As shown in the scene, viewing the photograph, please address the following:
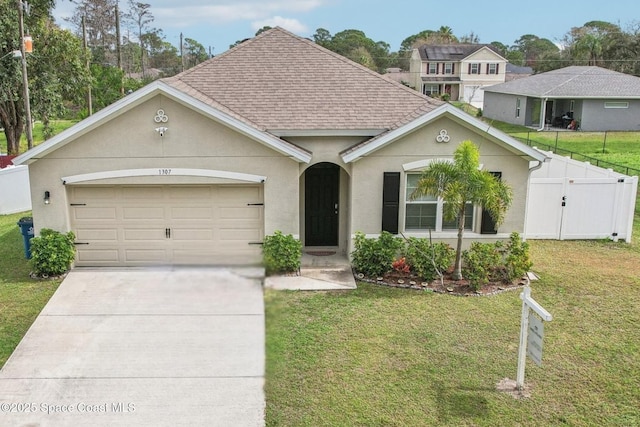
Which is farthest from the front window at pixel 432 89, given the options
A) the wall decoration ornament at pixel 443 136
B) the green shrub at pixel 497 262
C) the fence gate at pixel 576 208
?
the green shrub at pixel 497 262

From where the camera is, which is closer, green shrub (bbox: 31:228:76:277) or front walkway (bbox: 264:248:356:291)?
front walkway (bbox: 264:248:356:291)

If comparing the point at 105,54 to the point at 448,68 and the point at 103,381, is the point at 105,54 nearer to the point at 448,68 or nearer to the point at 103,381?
the point at 448,68

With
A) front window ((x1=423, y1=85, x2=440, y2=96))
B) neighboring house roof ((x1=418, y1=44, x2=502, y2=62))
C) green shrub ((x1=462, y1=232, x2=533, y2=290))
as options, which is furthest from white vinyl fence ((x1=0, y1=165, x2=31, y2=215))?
neighboring house roof ((x1=418, y1=44, x2=502, y2=62))

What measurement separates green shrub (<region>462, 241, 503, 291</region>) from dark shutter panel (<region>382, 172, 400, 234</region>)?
1734mm

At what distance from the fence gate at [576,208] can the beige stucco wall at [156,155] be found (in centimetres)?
697

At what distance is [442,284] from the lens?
Result: 12.9 meters

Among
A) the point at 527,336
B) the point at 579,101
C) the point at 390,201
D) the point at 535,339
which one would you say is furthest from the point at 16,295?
the point at 579,101

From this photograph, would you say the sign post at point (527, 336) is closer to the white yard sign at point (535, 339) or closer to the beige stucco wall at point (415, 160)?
the white yard sign at point (535, 339)

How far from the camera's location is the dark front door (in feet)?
50.1

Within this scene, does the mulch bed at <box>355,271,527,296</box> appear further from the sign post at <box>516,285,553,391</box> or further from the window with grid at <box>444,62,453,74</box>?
the window with grid at <box>444,62,453,74</box>

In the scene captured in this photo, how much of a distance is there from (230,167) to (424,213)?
4514 millimetres

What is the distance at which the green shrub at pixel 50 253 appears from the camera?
1302 centimetres

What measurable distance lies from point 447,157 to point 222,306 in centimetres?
1260

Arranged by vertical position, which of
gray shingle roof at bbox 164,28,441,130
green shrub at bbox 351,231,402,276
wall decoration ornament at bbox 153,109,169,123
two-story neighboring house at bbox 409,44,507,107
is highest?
two-story neighboring house at bbox 409,44,507,107
